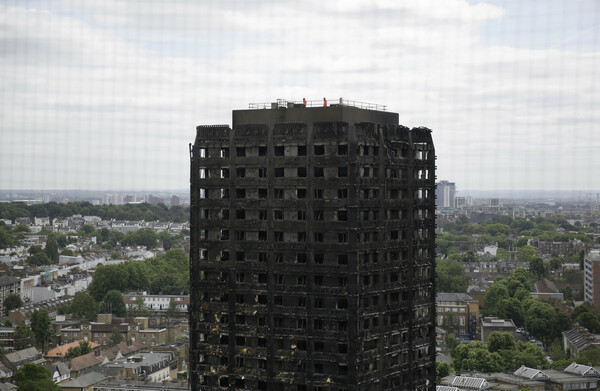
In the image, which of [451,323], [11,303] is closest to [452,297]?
[451,323]

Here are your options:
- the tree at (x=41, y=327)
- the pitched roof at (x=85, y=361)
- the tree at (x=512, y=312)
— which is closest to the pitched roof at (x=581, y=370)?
the tree at (x=512, y=312)

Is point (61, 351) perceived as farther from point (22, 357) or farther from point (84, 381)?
point (84, 381)

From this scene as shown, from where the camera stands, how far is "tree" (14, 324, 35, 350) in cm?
15250

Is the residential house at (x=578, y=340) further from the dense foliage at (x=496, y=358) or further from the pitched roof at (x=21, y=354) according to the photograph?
the pitched roof at (x=21, y=354)

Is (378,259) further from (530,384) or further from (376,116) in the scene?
(530,384)

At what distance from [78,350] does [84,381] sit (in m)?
24.4

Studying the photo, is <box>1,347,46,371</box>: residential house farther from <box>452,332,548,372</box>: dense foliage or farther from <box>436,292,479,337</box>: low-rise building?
<box>436,292,479,337</box>: low-rise building

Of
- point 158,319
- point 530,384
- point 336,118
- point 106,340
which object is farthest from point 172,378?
point 336,118

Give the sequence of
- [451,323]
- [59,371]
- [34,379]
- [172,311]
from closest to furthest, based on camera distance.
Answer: [34,379], [59,371], [451,323], [172,311]

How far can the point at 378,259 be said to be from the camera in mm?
59719

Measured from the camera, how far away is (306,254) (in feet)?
192

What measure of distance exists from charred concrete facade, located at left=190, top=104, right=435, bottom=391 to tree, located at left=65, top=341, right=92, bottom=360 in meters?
92.6

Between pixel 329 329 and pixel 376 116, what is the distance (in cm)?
1630

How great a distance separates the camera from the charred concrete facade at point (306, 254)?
5753 centimetres
